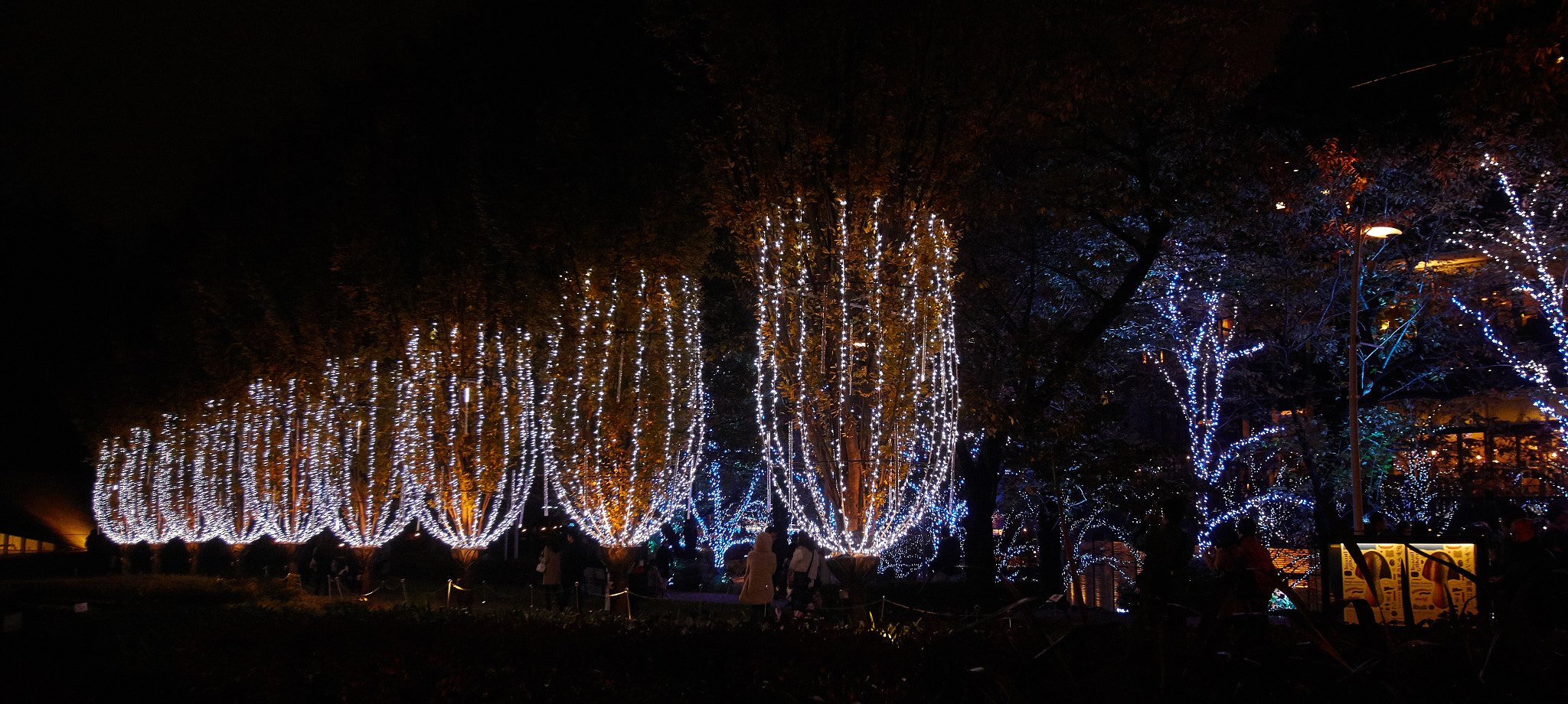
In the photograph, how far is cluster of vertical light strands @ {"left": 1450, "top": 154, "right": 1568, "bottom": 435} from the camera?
13289 millimetres

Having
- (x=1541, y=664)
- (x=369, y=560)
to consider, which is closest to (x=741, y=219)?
(x=1541, y=664)

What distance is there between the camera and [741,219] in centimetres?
1143

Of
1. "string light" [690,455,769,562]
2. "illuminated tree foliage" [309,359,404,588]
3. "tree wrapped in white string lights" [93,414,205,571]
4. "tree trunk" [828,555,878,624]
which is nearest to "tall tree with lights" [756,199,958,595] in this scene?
"tree trunk" [828,555,878,624]

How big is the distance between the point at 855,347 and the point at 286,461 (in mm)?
19316

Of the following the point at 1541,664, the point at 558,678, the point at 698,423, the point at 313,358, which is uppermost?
the point at 313,358

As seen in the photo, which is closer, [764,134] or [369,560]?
[764,134]

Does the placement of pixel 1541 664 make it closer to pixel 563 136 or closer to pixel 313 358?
pixel 563 136

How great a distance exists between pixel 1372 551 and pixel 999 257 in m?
9.79

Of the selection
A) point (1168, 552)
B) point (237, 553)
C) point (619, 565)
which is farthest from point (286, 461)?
point (1168, 552)

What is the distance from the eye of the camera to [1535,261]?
13.3m

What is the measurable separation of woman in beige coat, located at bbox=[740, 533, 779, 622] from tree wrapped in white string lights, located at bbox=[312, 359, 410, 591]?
10.3 m

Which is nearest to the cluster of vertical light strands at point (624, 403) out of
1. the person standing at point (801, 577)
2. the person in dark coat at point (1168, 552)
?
the person standing at point (801, 577)

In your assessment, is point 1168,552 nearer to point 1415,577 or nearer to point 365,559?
point 1415,577

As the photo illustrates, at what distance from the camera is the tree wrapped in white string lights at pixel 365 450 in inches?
794
